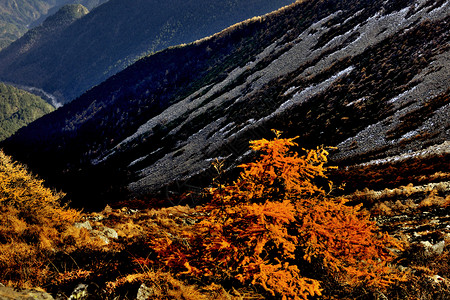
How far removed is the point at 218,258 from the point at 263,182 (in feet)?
7.11

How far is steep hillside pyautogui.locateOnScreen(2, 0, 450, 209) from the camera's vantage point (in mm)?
27547

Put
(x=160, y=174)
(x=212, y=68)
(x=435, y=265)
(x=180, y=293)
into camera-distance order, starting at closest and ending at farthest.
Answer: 1. (x=180, y=293)
2. (x=435, y=265)
3. (x=160, y=174)
4. (x=212, y=68)

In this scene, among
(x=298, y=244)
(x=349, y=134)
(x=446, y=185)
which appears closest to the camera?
(x=298, y=244)

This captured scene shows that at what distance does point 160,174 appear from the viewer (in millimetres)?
40125

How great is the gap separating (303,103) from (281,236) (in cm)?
3987

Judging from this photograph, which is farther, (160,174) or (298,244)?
(160,174)

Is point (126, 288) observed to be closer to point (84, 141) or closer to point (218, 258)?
point (218, 258)

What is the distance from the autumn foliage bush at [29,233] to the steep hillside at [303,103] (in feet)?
65.8

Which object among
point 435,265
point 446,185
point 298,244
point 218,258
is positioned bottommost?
point 446,185

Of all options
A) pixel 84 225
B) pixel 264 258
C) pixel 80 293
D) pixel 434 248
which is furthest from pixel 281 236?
pixel 84 225

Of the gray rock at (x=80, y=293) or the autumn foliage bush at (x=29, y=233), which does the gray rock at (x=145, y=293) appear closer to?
the gray rock at (x=80, y=293)

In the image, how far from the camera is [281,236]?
5.11m

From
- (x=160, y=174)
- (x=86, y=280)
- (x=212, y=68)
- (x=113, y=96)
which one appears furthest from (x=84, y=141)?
(x=86, y=280)

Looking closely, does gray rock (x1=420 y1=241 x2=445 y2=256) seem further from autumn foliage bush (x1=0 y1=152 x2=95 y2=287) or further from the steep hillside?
autumn foliage bush (x1=0 y1=152 x2=95 y2=287)
